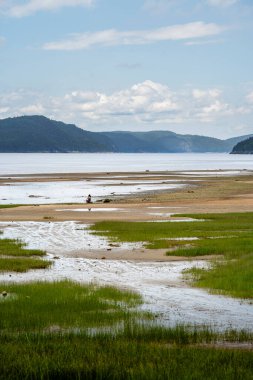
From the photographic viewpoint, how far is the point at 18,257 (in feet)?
98.4

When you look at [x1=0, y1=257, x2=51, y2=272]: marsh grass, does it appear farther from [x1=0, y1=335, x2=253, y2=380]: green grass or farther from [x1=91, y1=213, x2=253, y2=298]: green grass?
[x1=0, y1=335, x2=253, y2=380]: green grass

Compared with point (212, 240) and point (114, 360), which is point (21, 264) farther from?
point (114, 360)

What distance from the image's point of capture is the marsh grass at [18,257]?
2686cm

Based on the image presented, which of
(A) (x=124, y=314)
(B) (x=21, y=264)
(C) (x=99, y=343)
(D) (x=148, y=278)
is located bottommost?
(D) (x=148, y=278)

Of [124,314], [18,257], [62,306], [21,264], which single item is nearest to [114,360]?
[124,314]

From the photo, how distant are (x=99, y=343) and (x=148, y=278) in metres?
10.3

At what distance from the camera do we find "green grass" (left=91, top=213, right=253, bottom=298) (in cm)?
2303

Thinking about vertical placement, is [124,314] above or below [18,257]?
above

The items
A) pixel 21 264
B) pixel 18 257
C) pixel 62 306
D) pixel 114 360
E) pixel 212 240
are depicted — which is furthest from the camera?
pixel 212 240

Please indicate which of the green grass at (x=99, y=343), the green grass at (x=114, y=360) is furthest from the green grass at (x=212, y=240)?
the green grass at (x=114, y=360)

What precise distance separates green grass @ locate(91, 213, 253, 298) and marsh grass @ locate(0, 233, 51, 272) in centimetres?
561

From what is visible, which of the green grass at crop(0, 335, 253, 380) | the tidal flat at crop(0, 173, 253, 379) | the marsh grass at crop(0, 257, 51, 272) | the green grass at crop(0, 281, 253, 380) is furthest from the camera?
the marsh grass at crop(0, 257, 51, 272)

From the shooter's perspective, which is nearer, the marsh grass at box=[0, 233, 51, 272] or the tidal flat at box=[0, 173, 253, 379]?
the tidal flat at box=[0, 173, 253, 379]

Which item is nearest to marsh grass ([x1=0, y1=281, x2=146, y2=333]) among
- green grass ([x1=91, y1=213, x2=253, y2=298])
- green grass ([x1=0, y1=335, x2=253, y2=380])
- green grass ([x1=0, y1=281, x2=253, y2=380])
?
green grass ([x1=0, y1=281, x2=253, y2=380])
